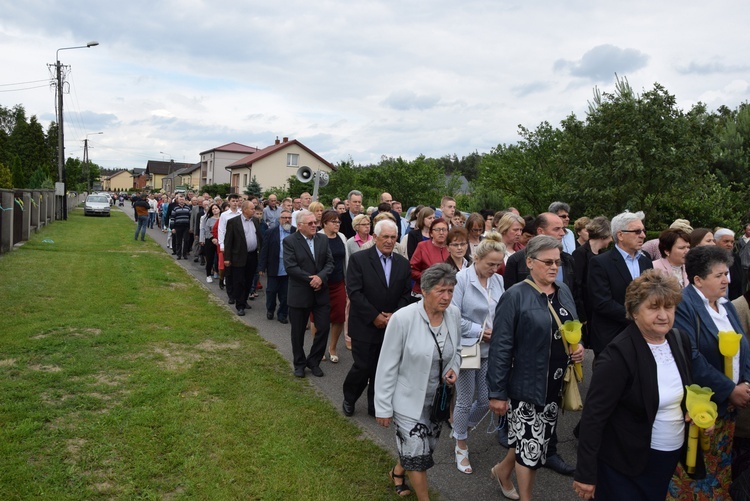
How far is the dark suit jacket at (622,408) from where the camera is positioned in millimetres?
2795

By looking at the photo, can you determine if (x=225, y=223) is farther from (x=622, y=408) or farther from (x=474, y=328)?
(x=622, y=408)

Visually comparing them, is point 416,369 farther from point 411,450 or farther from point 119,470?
point 119,470

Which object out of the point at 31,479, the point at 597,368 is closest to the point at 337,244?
the point at 31,479

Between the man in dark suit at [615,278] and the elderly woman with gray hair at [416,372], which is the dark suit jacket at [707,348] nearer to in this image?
the man in dark suit at [615,278]

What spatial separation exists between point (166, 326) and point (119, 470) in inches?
170

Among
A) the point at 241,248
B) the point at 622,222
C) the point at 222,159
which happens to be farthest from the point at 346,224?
the point at 222,159

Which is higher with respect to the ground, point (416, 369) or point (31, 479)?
point (416, 369)

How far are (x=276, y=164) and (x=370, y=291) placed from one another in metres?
61.8

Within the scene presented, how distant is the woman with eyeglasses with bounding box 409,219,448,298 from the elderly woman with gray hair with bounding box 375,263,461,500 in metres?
2.10

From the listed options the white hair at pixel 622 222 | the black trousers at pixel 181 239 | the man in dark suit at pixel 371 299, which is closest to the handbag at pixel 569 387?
the white hair at pixel 622 222

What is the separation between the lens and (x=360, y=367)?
5.22 m

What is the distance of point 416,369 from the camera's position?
366cm

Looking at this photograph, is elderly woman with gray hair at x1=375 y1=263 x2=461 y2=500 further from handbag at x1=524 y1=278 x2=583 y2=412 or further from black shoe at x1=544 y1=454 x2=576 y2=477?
black shoe at x1=544 y1=454 x2=576 y2=477

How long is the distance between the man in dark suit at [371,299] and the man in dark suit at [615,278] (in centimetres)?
174
